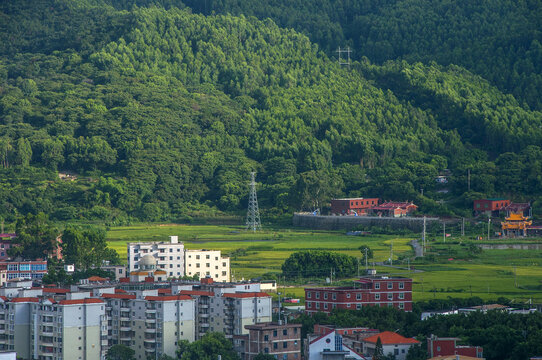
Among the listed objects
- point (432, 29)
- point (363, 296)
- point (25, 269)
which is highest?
point (432, 29)

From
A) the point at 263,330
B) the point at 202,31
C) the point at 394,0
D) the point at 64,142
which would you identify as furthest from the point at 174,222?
the point at 394,0

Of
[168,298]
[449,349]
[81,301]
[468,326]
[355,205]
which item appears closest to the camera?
[449,349]

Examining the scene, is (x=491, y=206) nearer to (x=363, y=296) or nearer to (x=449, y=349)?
(x=363, y=296)

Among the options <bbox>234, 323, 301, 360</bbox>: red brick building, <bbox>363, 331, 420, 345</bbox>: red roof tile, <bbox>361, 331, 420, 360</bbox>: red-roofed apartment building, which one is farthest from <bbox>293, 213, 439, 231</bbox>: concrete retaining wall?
<bbox>234, 323, 301, 360</bbox>: red brick building

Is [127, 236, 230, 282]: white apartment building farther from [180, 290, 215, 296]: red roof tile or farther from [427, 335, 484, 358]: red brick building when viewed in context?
[427, 335, 484, 358]: red brick building

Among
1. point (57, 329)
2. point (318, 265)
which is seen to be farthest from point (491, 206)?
point (57, 329)

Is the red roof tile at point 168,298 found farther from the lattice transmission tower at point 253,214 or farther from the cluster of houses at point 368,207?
the cluster of houses at point 368,207
